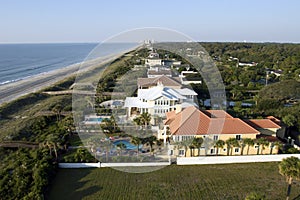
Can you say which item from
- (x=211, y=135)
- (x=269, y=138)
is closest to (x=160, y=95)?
(x=211, y=135)

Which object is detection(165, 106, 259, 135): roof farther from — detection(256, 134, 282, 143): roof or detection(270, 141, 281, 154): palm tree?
detection(270, 141, 281, 154): palm tree

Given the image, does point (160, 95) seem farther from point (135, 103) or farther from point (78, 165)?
point (78, 165)

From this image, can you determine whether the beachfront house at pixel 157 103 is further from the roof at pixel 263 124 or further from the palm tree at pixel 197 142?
the palm tree at pixel 197 142

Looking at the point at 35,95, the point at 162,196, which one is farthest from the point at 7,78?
the point at 162,196

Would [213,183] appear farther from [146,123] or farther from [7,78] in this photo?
[7,78]

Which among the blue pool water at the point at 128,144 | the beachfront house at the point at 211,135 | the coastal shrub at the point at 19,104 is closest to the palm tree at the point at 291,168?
the beachfront house at the point at 211,135

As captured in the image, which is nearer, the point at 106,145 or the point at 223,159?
the point at 223,159

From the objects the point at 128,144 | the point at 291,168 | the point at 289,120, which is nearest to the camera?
the point at 291,168
